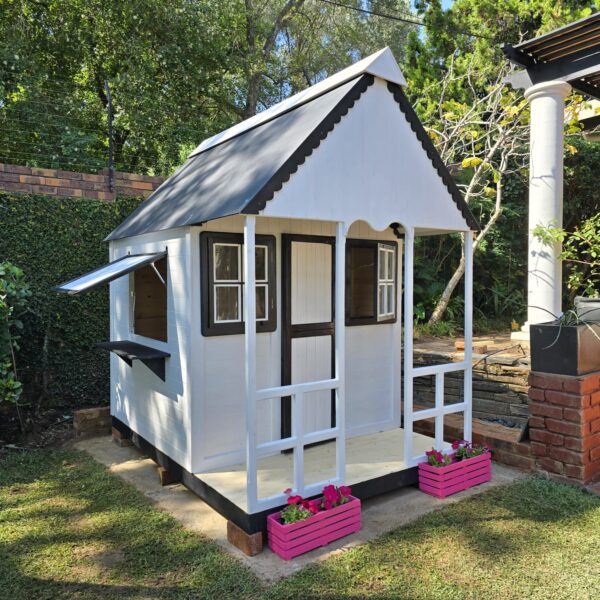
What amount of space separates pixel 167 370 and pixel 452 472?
2.46 metres

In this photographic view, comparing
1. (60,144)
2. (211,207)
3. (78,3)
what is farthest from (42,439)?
(78,3)

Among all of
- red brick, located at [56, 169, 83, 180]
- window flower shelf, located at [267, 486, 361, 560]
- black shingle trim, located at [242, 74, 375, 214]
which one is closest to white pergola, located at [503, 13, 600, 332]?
black shingle trim, located at [242, 74, 375, 214]

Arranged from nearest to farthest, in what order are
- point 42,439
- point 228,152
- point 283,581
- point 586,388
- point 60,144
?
1. point 283,581
2. point 586,388
3. point 228,152
4. point 42,439
5. point 60,144

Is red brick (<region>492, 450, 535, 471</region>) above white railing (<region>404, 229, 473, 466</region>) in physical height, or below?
below

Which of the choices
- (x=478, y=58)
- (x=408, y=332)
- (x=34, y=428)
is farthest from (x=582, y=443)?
(x=478, y=58)

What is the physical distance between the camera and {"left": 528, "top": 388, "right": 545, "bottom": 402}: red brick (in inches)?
164

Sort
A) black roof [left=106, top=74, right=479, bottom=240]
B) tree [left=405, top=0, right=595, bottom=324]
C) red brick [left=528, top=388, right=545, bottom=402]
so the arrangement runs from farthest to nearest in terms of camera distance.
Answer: tree [left=405, top=0, right=595, bottom=324]
red brick [left=528, top=388, right=545, bottom=402]
black roof [left=106, top=74, right=479, bottom=240]

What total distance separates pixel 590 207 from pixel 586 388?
8.20m

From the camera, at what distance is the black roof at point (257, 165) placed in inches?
126

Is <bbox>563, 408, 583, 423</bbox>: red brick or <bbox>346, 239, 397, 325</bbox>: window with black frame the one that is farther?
<bbox>346, 239, 397, 325</bbox>: window with black frame

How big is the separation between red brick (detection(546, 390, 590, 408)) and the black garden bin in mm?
169

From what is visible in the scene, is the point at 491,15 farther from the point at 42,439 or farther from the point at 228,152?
the point at 42,439

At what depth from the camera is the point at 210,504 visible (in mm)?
3631

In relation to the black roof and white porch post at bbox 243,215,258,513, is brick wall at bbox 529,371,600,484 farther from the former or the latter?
white porch post at bbox 243,215,258,513
